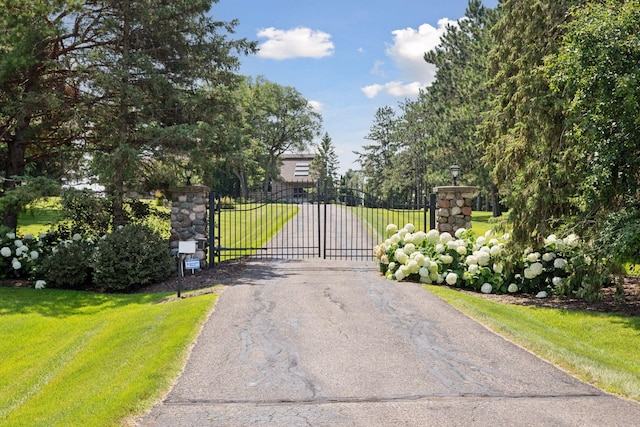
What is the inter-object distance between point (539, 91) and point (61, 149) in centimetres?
1079

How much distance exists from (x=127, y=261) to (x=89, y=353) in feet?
15.3

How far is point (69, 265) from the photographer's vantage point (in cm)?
1181

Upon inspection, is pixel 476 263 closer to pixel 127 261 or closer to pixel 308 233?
pixel 127 261

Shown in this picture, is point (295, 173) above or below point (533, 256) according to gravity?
above

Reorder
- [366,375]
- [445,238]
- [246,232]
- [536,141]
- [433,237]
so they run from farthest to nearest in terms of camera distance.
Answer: [246,232] → [433,237] → [445,238] → [536,141] → [366,375]

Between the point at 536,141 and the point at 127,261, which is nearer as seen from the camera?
the point at 536,141

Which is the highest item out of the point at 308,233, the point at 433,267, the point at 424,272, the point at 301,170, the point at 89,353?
the point at 301,170

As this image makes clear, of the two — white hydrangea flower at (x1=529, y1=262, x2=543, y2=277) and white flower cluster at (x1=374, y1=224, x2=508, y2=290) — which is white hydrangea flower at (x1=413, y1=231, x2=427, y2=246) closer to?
white flower cluster at (x1=374, y1=224, x2=508, y2=290)

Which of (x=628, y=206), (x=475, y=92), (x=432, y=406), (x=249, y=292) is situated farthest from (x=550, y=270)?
(x=475, y=92)

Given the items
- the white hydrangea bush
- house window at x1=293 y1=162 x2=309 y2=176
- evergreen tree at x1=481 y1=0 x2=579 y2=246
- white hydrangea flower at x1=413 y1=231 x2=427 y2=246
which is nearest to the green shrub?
the white hydrangea bush

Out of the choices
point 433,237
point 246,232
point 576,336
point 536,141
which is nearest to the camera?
point 576,336

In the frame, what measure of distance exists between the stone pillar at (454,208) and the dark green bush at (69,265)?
7877 millimetres

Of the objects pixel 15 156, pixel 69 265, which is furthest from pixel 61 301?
pixel 15 156

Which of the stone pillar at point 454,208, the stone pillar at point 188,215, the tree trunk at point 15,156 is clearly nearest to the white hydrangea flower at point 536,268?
the stone pillar at point 454,208
